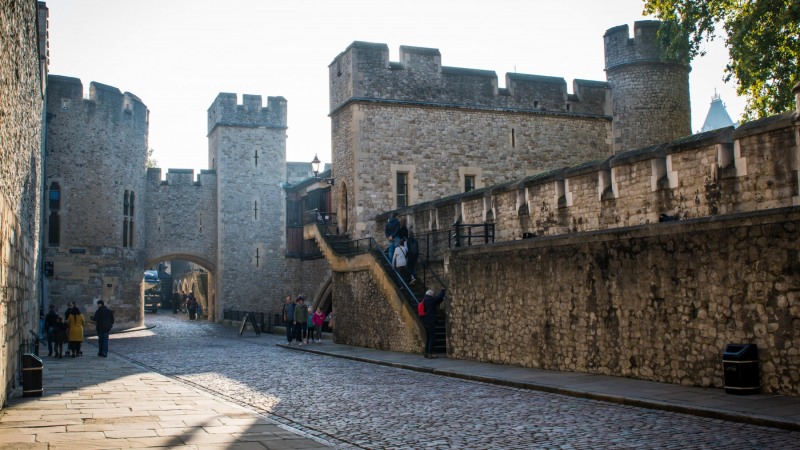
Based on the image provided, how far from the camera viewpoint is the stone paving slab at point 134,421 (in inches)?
320

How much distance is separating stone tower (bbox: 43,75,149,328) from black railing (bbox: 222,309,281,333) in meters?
4.35

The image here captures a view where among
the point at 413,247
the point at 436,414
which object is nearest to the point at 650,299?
the point at 436,414

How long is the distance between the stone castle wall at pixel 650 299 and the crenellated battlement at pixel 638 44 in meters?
14.8

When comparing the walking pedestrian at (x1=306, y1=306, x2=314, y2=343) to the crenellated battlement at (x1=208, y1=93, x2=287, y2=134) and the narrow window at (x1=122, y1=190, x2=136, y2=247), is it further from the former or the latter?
the crenellated battlement at (x1=208, y1=93, x2=287, y2=134)

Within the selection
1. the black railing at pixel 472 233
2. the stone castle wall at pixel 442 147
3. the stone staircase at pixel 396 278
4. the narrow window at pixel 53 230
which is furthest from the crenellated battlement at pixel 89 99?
the black railing at pixel 472 233

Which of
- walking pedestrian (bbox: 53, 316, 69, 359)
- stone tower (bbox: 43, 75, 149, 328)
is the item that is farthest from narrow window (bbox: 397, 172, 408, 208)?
stone tower (bbox: 43, 75, 149, 328)

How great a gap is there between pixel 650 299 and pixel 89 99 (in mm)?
28004

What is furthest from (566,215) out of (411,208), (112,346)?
(112,346)

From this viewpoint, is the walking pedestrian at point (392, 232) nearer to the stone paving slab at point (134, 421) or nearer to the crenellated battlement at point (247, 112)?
the stone paving slab at point (134, 421)

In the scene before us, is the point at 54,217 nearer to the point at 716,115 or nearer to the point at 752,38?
the point at 752,38

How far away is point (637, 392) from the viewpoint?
10.7 metres

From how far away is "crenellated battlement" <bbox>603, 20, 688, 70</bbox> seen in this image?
28.4 meters

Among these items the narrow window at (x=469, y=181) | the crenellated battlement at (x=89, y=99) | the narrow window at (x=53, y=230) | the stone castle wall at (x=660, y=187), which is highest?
the crenellated battlement at (x=89, y=99)

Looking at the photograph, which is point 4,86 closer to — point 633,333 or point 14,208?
point 14,208
